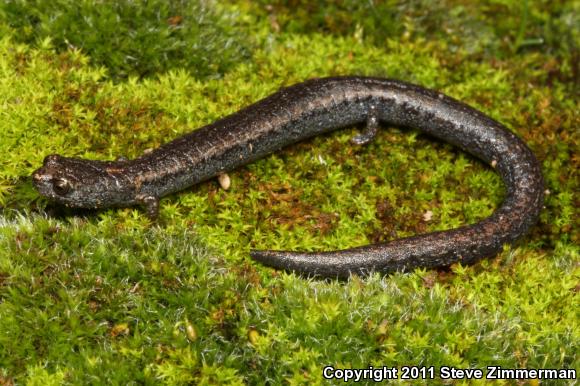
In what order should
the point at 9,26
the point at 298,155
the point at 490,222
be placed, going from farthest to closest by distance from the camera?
the point at 9,26 → the point at 298,155 → the point at 490,222

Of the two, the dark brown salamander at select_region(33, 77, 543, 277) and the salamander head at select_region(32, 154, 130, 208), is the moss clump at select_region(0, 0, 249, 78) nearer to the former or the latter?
the dark brown salamander at select_region(33, 77, 543, 277)

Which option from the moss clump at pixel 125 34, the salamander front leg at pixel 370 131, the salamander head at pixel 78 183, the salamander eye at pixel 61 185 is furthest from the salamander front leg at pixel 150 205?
the salamander front leg at pixel 370 131

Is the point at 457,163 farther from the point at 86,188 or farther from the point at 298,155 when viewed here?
the point at 86,188

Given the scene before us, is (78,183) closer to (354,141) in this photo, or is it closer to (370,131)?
(354,141)

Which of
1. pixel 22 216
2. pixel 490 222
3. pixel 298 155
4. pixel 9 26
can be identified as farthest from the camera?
pixel 9 26

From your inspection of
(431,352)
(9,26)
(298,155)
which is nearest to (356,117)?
(298,155)

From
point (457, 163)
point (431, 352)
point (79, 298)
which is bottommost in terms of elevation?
point (79, 298)

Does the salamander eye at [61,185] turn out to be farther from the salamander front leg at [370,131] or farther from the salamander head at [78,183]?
the salamander front leg at [370,131]

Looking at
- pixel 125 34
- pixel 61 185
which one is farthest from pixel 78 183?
pixel 125 34
